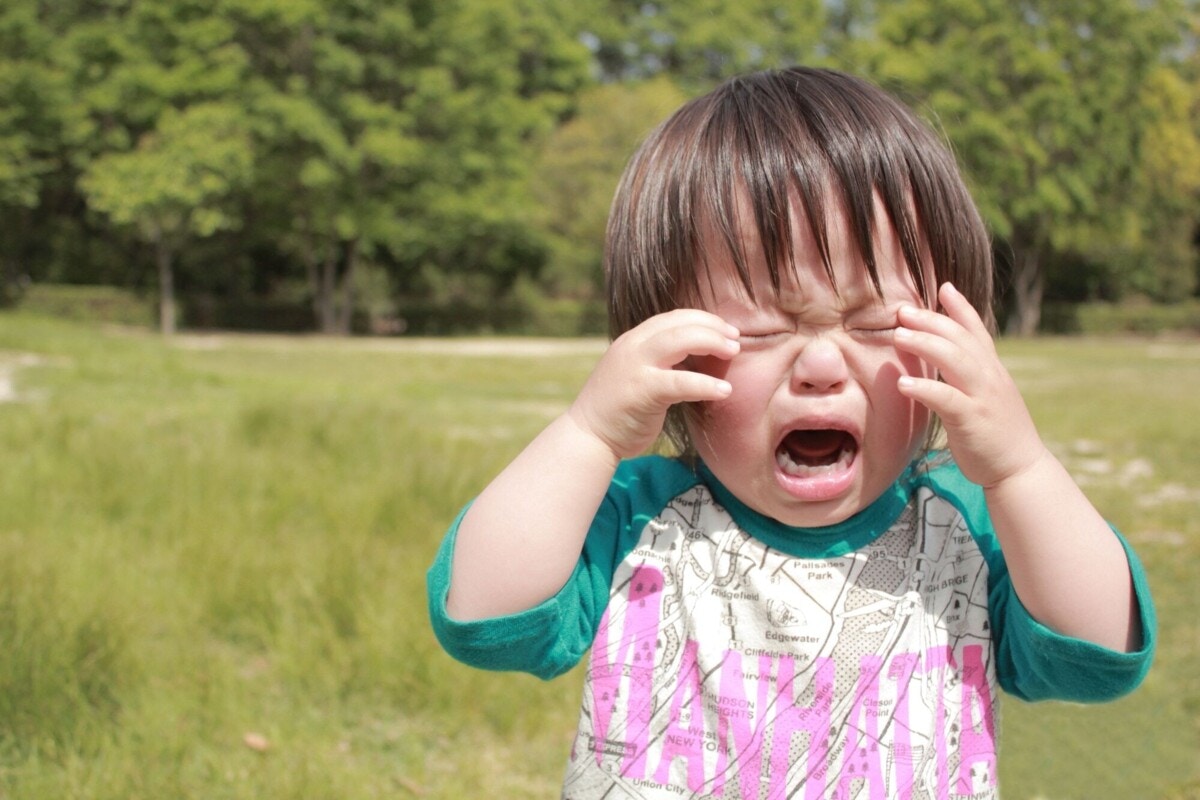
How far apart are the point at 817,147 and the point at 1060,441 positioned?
260 inches

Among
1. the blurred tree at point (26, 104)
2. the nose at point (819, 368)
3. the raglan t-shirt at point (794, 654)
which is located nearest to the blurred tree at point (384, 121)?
the blurred tree at point (26, 104)

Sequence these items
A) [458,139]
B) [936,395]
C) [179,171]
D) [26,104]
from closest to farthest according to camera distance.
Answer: [936,395], [179,171], [26,104], [458,139]

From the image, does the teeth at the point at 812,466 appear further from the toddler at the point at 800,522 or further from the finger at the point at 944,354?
the finger at the point at 944,354

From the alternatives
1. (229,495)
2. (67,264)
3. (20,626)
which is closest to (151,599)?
(20,626)

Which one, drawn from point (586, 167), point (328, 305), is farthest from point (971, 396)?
point (586, 167)

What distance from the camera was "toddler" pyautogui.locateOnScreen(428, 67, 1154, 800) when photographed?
1.17m

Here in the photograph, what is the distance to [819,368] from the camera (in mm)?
1134

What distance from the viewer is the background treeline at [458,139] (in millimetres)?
24406

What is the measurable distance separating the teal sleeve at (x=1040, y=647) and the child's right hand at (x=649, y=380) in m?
0.38

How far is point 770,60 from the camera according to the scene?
3409cm

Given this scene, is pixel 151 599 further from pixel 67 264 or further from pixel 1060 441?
pixel 67 264

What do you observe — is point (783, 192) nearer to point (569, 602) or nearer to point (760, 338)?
point (760, 338)

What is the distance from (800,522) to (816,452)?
0.27ft

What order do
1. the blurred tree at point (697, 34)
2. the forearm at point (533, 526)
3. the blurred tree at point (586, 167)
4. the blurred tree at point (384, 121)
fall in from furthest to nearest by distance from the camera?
the blurred tree at point (697, 34) < the blurred tree at point (586, 167) < the blurred tree at point (384, 121) < the forearm at point (533, 526)
